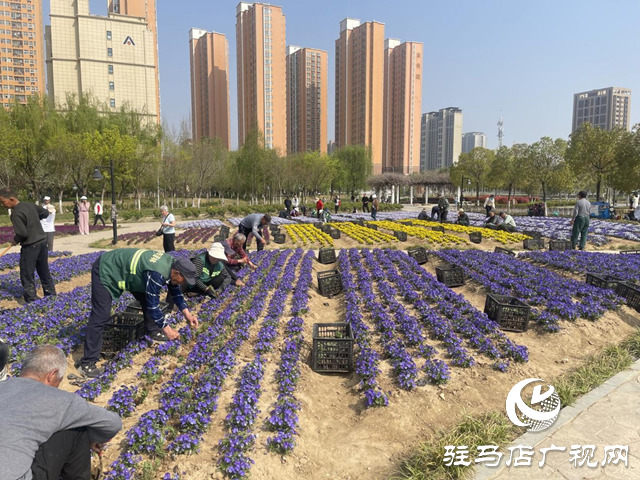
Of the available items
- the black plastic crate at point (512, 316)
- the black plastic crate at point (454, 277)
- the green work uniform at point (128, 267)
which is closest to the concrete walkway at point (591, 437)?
the black plastic crate at point (512, 316)

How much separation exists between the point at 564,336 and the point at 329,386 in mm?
4260

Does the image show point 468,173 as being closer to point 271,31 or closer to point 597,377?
point 597,377

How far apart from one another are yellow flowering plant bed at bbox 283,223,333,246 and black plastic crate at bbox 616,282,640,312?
35.1 ft

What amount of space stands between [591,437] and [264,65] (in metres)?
89.4

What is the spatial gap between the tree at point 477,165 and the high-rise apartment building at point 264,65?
42.7 metres

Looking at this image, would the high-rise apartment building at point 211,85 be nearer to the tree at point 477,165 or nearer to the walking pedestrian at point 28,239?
the tree at point 477,165

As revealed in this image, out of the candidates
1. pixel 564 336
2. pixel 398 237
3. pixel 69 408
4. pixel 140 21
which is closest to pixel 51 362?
pixel 69 408

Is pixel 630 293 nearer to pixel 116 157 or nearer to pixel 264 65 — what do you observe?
pixel 116 157

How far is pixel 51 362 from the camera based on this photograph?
8.93 feet

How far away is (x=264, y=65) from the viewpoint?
8312cm

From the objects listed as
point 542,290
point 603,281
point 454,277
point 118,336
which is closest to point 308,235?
point 454,277

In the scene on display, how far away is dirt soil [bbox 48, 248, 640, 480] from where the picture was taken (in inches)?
147

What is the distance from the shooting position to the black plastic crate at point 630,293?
7911 mm

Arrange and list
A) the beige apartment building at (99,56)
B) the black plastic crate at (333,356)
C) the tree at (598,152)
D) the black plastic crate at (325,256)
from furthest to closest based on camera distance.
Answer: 1. the beige apartment building at (99,56)
2. the tree at (598,152)
3. the black plastic crate at (325,256)
4. the black plastic crate at (333,356)
